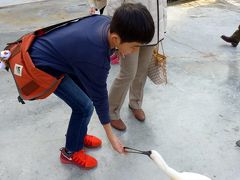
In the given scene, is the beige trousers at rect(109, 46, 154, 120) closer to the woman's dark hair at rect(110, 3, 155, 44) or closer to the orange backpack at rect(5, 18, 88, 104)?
the orange backpack at rect(5, 18, 88, 104)

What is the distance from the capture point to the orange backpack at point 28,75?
1.75 metres

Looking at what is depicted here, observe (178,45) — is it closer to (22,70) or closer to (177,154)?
(177,154)

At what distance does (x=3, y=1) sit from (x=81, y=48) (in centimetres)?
598

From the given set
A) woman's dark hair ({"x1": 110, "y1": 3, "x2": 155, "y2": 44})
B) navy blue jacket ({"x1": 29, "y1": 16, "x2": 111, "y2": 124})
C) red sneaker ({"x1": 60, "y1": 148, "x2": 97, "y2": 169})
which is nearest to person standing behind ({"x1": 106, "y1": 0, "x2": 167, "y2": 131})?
red sneaker ({"x1": 60, "y1": 148, "x2": 97, "y2": 169})

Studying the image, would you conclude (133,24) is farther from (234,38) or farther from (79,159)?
(234,38)

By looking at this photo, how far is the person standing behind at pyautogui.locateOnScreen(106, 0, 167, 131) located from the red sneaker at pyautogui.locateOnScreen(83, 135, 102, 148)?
234 millimetres

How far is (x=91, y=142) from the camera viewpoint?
2414 mm

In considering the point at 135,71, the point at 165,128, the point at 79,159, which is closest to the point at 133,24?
the point at 135,71

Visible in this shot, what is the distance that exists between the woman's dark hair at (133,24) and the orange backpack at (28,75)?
0.50m

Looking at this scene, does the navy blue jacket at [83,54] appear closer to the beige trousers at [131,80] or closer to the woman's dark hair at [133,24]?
the woman's dark hair at [133,24]

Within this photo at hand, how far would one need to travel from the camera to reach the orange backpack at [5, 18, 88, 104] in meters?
1.75

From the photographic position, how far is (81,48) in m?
1.63

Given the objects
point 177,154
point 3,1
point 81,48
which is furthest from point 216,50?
point 3,1

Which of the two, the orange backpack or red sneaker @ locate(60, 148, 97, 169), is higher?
the orange backpack
